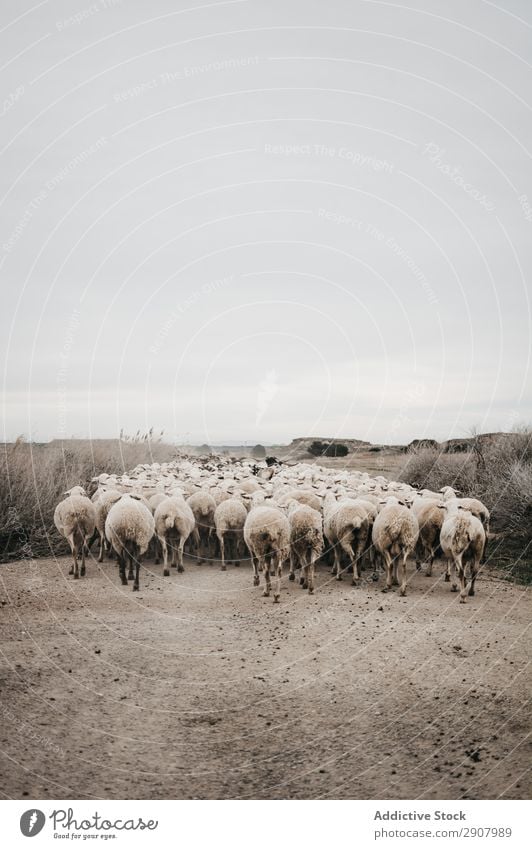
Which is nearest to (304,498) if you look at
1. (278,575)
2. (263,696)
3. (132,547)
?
(278,575)

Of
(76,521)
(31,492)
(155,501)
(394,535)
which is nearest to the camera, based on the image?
(394,535)

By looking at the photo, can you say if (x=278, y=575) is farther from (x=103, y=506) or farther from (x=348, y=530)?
(x=103, y=506)

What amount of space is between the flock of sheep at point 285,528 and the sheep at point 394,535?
2cm

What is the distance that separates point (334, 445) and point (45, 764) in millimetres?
42452

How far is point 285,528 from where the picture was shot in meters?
11.4

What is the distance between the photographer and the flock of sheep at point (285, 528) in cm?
1127

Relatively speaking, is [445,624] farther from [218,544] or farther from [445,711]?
[218,544]

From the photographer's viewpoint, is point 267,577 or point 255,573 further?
point 255,573

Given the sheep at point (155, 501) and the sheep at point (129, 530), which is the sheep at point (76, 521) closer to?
the sheep at point (129, 530)

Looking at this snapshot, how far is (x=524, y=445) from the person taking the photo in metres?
20.7

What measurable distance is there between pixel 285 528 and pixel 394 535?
6.23 feet

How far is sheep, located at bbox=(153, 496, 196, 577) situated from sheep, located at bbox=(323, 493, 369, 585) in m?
2.81

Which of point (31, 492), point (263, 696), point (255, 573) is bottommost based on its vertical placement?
A: point (263, 696)

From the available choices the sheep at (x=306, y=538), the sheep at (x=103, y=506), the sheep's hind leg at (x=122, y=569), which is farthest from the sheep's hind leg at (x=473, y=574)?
the sheep at (x=103, y=506)
